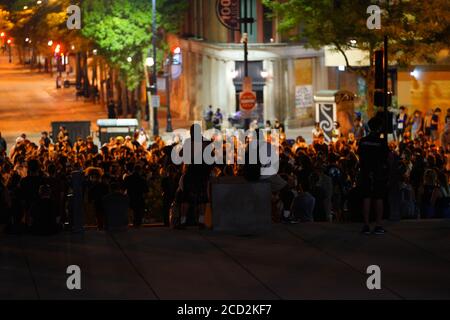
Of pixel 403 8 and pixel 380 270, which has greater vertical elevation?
pixel 403 8

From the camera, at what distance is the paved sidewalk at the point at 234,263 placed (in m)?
12.9

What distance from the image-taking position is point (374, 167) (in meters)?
15.4

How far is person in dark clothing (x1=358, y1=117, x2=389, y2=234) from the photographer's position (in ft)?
50.0

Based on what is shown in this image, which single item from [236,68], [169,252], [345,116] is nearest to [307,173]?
[169,252]

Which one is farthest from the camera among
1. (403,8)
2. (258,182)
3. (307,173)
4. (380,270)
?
(403,8)

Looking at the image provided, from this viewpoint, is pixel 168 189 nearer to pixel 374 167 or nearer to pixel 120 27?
pixel 374 167

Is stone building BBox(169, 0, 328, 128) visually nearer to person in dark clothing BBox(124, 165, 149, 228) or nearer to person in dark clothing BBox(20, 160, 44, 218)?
person in dark clothing BBox(124, 165, 149, 228)

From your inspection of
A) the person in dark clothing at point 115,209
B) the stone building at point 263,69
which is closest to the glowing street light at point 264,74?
the stone building at point 263,69

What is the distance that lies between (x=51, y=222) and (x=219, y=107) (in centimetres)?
3713

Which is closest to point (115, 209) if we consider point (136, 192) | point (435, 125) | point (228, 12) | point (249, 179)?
point (136, 192)

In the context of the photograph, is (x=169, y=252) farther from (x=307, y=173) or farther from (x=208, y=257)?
(x=307, y=173)

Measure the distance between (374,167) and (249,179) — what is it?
1.79 metres

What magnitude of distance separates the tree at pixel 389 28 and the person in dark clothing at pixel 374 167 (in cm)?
1938

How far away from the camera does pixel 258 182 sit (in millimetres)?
15961
